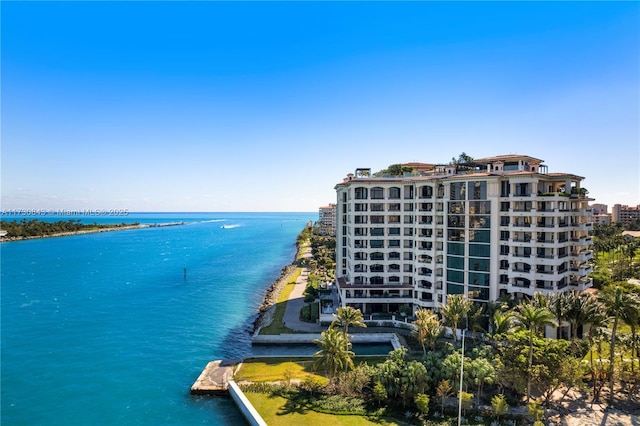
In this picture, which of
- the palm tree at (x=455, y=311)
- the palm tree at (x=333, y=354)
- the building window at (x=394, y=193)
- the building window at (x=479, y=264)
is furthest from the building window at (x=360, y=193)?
the palm tree at (x=333, y=354)

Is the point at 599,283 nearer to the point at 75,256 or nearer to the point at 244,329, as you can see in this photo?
the point at 244,329

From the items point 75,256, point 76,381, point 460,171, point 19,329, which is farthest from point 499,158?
point 75,256

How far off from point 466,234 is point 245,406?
119ft

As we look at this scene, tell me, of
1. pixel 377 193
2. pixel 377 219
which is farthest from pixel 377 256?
pixel 377 193

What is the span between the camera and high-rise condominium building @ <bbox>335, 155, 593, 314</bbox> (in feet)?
163

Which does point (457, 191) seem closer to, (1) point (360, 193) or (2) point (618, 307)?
(1) point (360, 193)

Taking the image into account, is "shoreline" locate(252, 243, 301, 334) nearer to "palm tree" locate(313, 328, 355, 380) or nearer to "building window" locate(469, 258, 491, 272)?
"palm tree" locate(313, 328, 355, 380)

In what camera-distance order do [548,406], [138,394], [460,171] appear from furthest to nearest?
[460,171]
[138,394]
[548,406]

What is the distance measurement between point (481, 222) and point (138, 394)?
4723 centimetres

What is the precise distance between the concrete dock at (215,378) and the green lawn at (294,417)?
6.19m

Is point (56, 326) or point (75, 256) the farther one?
point (75, 256)

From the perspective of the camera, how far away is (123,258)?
14425 centimetres

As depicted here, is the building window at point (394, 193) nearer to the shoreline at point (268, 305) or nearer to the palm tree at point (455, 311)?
the palm tree at point (455, 311)

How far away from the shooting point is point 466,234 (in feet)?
176
